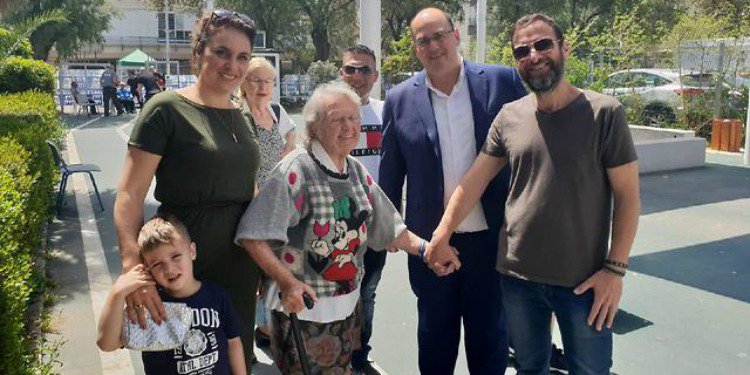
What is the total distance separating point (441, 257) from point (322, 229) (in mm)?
640

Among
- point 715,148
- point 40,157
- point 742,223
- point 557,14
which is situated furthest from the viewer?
A: point 557,14

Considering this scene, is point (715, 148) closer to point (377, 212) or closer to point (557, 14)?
point (377, 212)

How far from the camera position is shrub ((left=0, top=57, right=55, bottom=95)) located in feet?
51.8

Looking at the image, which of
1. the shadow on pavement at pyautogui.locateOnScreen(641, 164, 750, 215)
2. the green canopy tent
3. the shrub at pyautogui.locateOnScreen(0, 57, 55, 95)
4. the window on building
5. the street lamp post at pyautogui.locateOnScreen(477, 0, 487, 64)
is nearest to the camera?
the shadow on pavement at pyautogui.locateOnScreen(641, 164, 750, 215)

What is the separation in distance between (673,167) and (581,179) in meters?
9.95

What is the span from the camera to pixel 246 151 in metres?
2.40

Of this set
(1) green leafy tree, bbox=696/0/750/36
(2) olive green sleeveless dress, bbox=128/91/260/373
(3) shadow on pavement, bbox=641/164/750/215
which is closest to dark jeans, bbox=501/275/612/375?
(2) olive green sleeveless dress, bbox=128/91/260/373

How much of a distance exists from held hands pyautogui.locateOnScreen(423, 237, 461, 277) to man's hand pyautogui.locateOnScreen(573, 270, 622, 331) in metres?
0.61

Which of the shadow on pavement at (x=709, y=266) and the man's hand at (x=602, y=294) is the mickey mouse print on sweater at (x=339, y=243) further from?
the shadow on pavement at (x=709, y=266)

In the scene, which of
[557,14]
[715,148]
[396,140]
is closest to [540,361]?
[396,140]

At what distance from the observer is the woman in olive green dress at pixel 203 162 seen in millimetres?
2222

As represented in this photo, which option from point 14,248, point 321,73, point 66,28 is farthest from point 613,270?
point 66,28

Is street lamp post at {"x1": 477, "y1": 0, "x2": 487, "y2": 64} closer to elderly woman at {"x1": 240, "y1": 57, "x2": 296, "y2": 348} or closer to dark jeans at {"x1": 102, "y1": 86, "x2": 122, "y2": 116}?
elderly woman at {"x1": 240, "y1": 57, "x2": 296, "y2": 348}

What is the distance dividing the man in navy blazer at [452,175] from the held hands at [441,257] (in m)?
0.23
